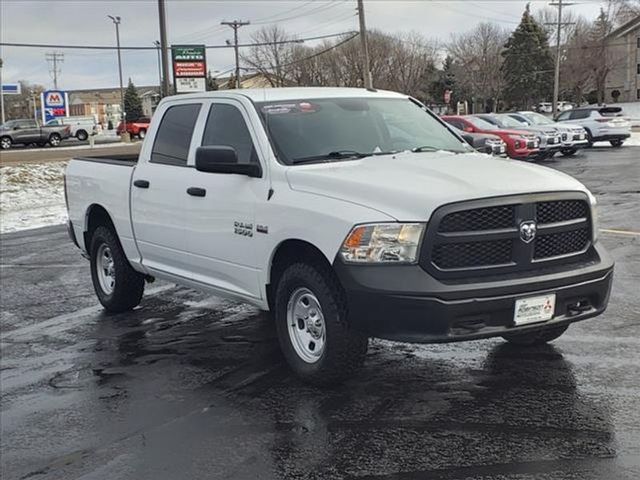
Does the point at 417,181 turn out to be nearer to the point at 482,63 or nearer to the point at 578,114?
the point at 578,114

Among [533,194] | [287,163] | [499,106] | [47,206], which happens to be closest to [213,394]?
[287,163]

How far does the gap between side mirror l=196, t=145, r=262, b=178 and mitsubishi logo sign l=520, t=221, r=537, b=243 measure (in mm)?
1868

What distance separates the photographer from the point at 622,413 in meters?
4.36

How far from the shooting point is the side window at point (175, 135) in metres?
6.35

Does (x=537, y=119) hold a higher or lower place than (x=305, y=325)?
higher

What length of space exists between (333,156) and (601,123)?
27495 mm

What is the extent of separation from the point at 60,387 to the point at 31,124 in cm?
4570

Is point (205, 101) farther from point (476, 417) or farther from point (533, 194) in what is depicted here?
point (476, 417)

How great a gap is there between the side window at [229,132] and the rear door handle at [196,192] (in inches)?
15.6

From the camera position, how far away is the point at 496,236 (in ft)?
14.4

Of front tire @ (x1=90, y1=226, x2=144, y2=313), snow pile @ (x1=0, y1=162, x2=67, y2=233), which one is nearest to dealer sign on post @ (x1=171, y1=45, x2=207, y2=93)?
snow pile @ (x1=0, y1=162, x2=67, y2=233)

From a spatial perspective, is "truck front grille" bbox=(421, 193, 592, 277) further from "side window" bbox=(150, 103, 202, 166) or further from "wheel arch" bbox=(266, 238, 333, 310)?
"side window" bbox=(150, 103, 202, 166)

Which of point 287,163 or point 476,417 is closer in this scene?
point 476,417

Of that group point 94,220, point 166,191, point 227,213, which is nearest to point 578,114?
A: point 94,220
